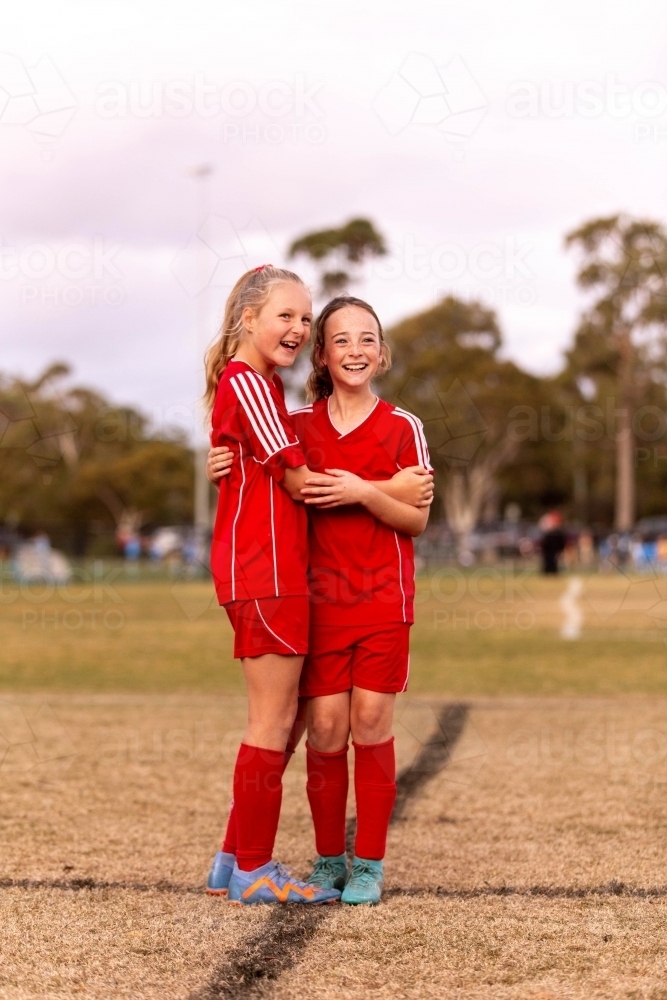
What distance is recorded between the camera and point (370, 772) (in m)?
3.40

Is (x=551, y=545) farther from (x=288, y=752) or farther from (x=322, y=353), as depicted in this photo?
(x=288, y=752)

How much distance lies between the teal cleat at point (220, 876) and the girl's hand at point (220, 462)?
101cm

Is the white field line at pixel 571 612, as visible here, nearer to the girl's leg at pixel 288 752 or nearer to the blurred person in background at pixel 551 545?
the blurred person in background at pixel 551 545

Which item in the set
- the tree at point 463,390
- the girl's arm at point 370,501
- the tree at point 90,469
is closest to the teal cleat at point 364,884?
the girl's arm at point 370,501

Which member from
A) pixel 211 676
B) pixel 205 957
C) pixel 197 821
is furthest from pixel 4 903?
pixel 211 676

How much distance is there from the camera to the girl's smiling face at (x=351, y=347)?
347 centimetres

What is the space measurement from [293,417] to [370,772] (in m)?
1.00

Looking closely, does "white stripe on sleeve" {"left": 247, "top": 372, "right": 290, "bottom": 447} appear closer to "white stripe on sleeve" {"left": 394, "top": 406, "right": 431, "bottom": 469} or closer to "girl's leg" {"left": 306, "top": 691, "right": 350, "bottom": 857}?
"white stripe on sleeve" {"left": 394, "top": 406, "right": 431, "bottom": 469}

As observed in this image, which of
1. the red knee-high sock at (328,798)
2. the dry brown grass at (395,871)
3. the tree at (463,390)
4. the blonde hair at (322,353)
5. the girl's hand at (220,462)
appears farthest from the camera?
the tree at (463,390)

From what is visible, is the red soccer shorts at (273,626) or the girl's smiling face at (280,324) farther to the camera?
the girl's smiling face at (280,324)

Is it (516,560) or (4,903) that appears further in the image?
(516,560)

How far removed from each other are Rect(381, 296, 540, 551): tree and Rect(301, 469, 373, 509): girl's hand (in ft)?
136

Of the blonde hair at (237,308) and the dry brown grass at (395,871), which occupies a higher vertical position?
the blonde hair at (237,308)

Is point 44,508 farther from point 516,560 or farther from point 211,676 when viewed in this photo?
point 211,676
